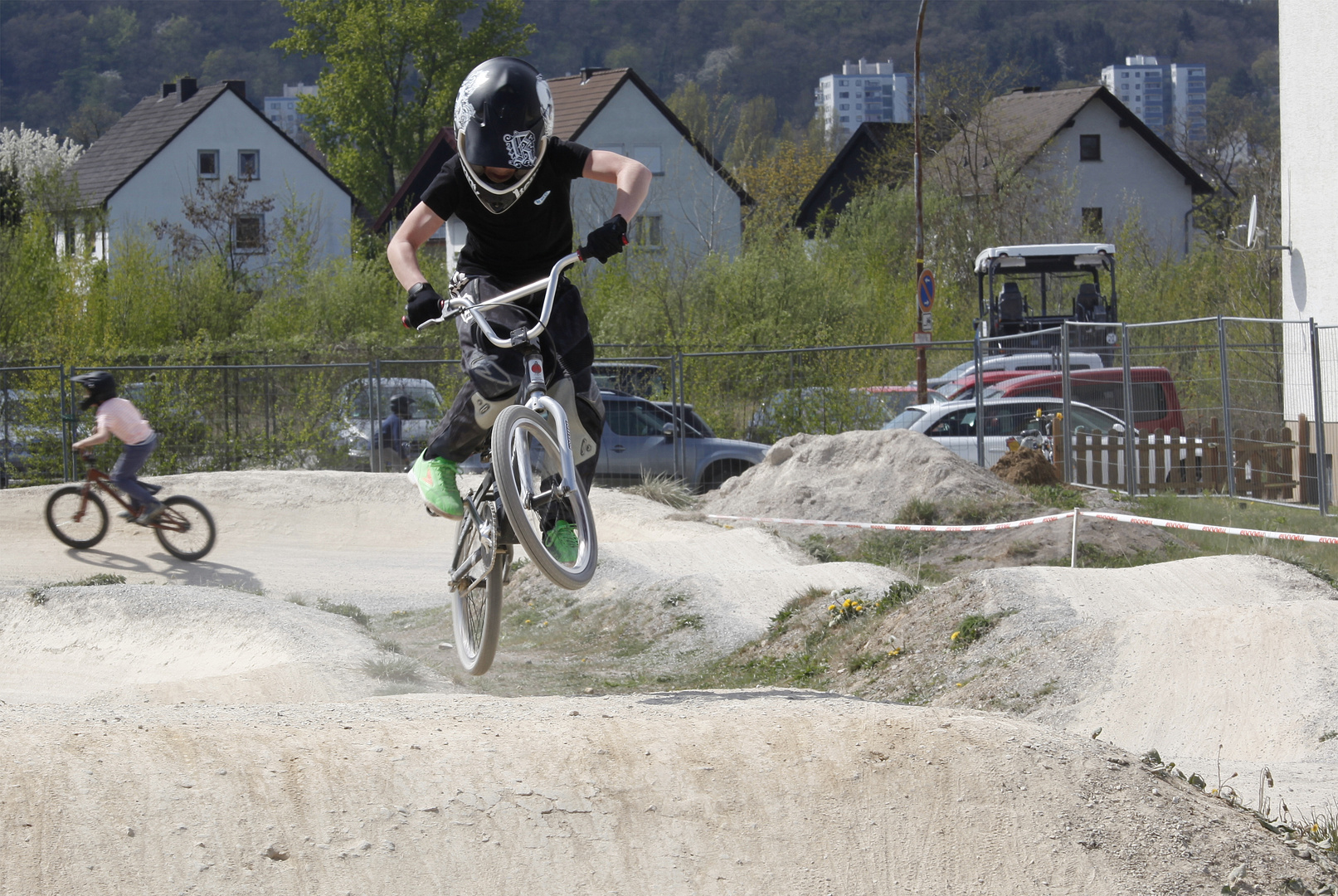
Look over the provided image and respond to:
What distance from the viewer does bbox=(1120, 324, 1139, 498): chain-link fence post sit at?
55.6 feet

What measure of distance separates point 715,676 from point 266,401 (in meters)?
11.2

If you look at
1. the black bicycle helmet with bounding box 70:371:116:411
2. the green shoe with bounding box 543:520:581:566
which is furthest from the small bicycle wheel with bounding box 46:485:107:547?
the green shoe with bounding box 543:520:581:566

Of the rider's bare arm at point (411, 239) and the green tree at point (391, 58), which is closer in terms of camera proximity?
the rider's bare arm at point (411, 239)

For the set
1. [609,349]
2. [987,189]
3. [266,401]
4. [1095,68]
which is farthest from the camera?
[1095,68]

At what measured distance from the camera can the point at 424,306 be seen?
5852mm

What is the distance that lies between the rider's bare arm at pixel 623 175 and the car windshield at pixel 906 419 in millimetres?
13343

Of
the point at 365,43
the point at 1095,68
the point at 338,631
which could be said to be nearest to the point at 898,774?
the point at 338,631

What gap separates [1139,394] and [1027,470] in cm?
215

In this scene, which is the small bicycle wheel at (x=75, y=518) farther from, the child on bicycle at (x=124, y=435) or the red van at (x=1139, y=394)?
the red van at (x=1139, y=394)

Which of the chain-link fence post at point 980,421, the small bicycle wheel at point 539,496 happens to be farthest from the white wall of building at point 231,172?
the small bicycle wheel at point 539,496

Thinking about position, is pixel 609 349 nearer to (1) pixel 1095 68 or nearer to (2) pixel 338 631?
(2) pixel 338 631

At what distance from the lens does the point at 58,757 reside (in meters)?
4.78

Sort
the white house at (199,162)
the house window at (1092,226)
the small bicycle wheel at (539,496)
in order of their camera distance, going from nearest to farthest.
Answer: the small bicycle wheel at (539,496)
the house window at (1092,226)
the white house at (199,162)

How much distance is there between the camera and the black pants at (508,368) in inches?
230
